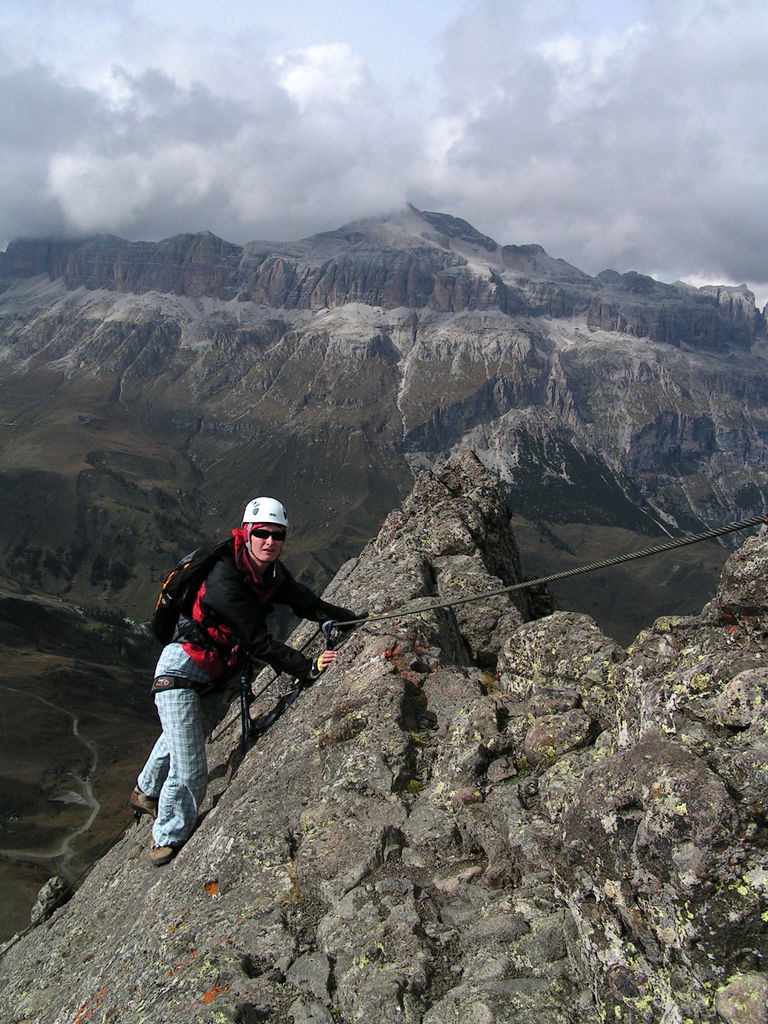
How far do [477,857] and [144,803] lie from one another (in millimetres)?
9322

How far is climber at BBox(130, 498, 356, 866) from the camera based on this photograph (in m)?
13.1

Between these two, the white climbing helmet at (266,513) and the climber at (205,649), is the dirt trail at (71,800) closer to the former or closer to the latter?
the climber at (205,649)

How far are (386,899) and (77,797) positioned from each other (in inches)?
5879

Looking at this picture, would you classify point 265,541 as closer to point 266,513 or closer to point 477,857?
point 266,513

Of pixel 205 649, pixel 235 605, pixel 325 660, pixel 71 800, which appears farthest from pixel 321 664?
pixel 71 800

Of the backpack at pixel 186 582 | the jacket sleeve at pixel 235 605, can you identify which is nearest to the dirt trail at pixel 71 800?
the backpack at pixel 186 582

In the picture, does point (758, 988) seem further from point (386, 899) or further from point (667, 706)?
point (386, 899)

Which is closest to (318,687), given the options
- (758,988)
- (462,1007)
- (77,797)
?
(462,1007)

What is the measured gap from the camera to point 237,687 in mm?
16828

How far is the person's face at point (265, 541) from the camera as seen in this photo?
1337 centimetres

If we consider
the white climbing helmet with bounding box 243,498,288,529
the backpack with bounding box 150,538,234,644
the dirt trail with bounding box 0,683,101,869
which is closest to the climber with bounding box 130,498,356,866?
the white climbing helmet with bounding box 243,498,288,529

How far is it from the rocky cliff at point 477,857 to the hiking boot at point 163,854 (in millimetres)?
625

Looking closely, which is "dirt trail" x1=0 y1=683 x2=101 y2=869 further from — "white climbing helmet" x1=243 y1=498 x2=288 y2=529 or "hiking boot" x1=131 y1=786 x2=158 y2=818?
"white climbing helmet" x1=243 y1=498 x2=288 y2=529

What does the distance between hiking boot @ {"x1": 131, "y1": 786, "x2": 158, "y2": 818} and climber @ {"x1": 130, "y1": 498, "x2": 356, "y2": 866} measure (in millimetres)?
1096
